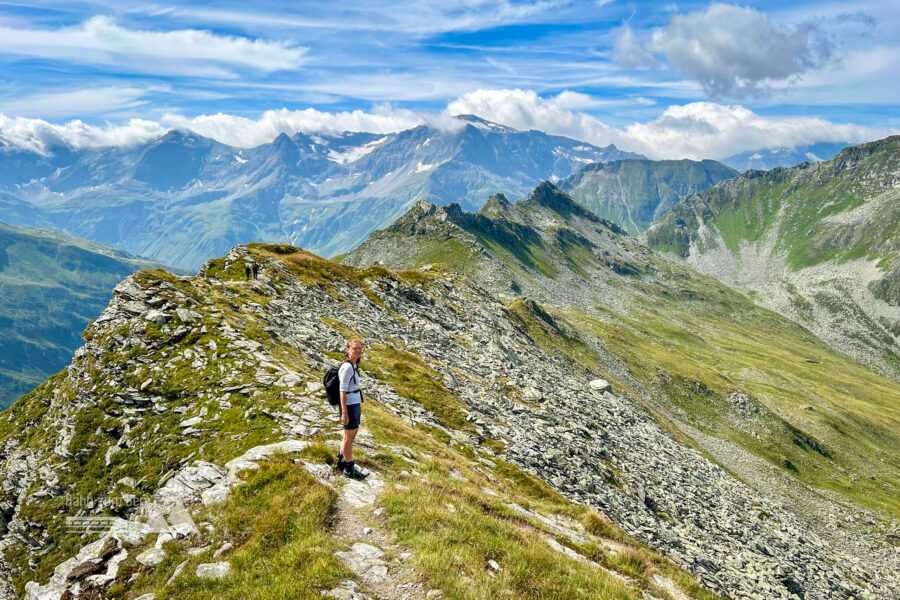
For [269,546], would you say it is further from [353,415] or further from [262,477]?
[353,415]

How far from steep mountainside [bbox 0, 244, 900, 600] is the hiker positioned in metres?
0.77

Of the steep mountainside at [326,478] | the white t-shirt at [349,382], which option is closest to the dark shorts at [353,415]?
the white t-shirt at [349,382]

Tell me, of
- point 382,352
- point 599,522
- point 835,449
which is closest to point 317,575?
point 599,522

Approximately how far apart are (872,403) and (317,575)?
229 meters

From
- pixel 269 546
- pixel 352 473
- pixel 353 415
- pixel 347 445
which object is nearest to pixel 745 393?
pixel 352 473

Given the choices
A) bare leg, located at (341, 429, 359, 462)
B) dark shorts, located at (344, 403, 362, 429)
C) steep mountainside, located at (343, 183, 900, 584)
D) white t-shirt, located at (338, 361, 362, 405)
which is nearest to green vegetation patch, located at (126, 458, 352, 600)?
bare leg, located at (341, 429, 359, 462)

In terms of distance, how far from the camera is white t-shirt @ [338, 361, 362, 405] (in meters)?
14.6

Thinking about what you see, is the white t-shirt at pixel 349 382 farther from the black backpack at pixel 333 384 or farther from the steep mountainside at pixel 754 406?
the steep mountainside at pixel 754 406

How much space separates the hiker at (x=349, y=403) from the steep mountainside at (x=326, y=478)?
77 centimetres

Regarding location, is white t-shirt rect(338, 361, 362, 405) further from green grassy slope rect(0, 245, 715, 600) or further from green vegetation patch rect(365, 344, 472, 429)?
green vegetation patch rect(365, 344, 472, 429)

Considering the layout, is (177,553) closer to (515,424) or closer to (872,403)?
(515,424)

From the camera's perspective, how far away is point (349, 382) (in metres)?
14.8

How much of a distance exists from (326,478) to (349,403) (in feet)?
8.23

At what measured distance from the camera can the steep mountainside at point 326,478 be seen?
430 inches
